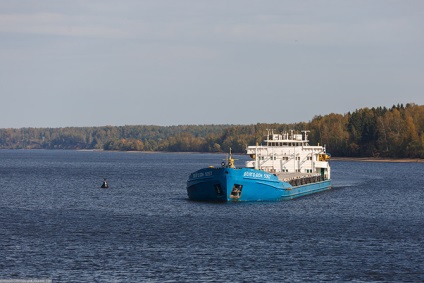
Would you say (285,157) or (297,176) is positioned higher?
(285,157)

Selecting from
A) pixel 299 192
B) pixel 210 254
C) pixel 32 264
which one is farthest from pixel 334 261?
pixel 299 192

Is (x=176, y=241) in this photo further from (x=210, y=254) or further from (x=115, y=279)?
(x=115, y=279)

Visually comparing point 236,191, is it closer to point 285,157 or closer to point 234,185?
point 234,185

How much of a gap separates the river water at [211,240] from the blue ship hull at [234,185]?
1.96m

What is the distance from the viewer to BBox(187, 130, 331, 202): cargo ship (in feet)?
299

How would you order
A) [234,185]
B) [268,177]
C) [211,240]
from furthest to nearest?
[268,177]
[234,185]
[211,240]

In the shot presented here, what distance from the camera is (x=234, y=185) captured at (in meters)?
91.3

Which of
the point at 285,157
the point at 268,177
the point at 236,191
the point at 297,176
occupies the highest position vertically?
the point at 285,157

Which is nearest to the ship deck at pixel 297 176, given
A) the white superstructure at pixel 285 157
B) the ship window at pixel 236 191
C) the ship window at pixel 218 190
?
the white superstructure at pixel 285 157

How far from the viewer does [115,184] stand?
143750 mm

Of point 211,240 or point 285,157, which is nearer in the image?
point 211,240

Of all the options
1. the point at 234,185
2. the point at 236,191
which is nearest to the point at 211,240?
the point at 234,185

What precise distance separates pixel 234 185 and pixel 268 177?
522cm

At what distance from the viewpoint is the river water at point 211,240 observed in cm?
5072
